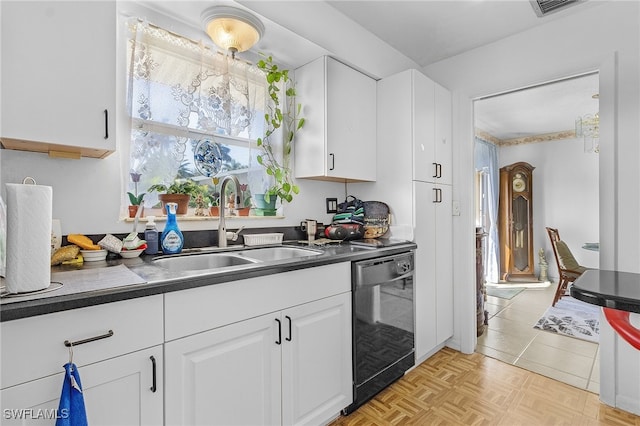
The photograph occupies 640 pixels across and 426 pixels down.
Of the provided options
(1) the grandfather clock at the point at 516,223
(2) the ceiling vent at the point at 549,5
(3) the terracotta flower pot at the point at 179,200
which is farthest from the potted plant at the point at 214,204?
(1) the grandfather clock at the point at 516,223

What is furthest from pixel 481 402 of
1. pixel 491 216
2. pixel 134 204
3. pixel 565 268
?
pixel 491 216

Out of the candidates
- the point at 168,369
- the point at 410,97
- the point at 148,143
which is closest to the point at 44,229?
the point at 168,369

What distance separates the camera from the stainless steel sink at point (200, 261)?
1.53 meters

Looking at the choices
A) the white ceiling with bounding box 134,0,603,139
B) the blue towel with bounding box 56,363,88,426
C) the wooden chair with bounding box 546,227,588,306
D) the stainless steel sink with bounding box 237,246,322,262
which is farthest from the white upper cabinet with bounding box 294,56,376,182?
the wooden chair with bounding box 546,227,588,306

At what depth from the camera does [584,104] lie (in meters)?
3.79

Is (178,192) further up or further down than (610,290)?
further up

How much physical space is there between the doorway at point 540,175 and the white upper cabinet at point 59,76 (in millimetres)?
3237

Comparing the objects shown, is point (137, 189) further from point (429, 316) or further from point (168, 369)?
point (429, 316)

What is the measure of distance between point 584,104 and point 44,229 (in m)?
5.16

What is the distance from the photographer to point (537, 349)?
104 inches

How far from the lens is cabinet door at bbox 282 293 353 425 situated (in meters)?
1.41

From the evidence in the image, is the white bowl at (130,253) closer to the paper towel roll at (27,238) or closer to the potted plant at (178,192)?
the potted plant at (178,192)

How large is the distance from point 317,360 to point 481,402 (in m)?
1.16

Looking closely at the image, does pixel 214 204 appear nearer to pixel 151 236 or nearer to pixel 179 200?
pixel 179 200
